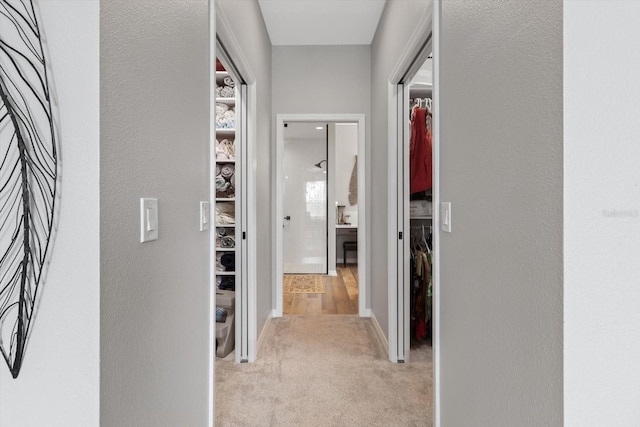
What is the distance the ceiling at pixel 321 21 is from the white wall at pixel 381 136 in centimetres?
12

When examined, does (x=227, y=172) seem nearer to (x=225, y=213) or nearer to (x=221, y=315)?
(x=225, y=213)

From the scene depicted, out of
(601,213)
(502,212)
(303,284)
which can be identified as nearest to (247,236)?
(502,212)

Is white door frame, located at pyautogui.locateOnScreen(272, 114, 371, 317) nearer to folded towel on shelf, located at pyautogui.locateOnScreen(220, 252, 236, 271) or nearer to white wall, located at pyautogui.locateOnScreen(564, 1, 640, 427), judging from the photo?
folded towel on shelf, located at pyautogui.locateOnScreen(220, 252, 236, 271)

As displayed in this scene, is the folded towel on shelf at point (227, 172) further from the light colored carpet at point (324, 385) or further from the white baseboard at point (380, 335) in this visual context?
the white baseboard at point (380, 335)

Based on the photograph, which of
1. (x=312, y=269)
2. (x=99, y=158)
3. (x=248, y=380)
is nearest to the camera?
(x=99, y=158)

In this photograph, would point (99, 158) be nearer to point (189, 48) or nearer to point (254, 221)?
point (189, 48)

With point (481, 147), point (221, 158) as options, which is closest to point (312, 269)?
point (221, 158)

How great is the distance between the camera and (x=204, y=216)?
148 cm

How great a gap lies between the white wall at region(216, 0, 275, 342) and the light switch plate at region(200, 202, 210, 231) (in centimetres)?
107

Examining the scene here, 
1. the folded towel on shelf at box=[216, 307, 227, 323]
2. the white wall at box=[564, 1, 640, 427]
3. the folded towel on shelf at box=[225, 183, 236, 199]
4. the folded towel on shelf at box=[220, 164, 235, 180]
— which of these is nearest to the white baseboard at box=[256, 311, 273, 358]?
the folded towel on shelf at box=[216, 307, 227, 323]

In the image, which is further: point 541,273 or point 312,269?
point 312,269

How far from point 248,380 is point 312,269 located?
3.44 meters

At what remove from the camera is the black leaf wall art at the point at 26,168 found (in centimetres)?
79

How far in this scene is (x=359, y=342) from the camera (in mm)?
2814
